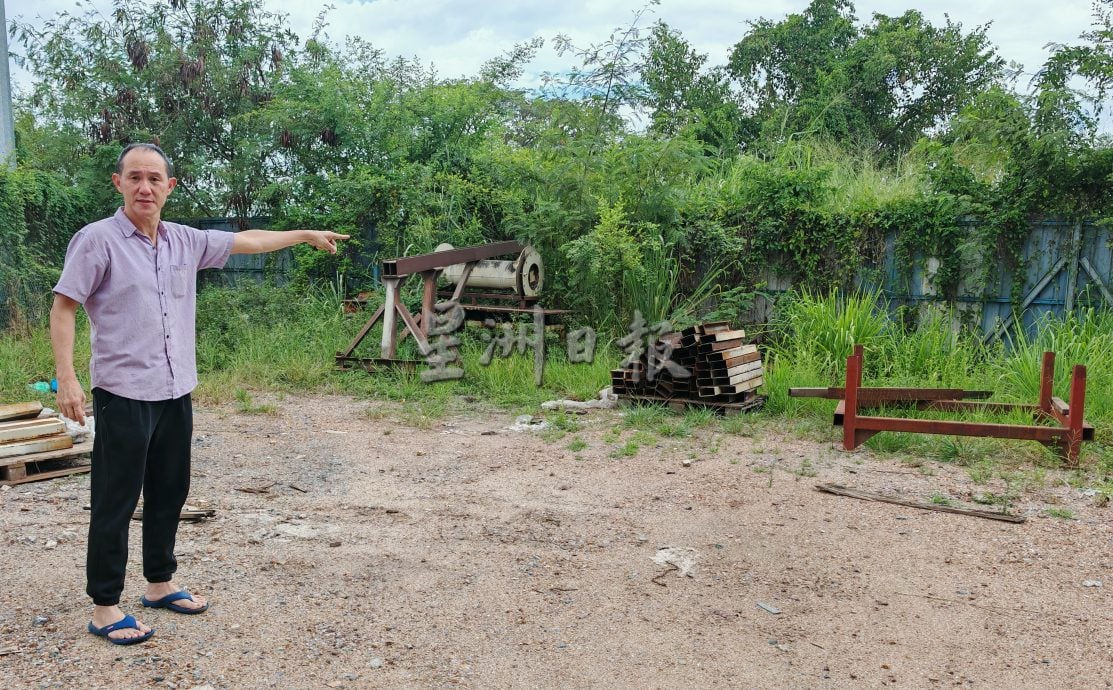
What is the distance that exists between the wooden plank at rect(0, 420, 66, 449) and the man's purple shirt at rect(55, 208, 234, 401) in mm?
3149

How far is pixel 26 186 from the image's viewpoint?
1128 centimetres

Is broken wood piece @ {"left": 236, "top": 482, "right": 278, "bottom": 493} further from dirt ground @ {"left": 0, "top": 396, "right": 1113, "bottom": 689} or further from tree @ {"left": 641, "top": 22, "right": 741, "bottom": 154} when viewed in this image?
tree @ {"left": 641, "top": 22, "right": 741, "bottom": 154}

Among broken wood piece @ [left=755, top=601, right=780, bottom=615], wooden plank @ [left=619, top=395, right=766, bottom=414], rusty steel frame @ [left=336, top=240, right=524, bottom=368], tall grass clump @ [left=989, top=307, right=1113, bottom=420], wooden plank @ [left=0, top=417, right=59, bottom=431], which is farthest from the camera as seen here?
rusty steel frame @ [left=336, top=240, right=524, bottom=368]

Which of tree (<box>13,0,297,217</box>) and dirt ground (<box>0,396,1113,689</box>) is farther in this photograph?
tree (<box>13,0,297,217</box>)

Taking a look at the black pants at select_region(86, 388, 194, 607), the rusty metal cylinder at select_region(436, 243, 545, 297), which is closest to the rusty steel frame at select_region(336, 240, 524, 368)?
the rusty metal cylinder at select_region(436, 243, 545, 297)

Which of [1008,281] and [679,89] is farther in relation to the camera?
[679,89]

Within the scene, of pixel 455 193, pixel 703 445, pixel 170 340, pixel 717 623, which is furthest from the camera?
pixel 455 193

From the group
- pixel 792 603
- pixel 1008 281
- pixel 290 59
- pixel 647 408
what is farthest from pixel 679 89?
pixel 792 603

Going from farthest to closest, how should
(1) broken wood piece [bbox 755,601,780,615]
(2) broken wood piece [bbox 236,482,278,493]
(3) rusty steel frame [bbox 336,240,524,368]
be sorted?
(3) rusty steel frame [bbox 336,240,524,368], (2) broken wood piece [bbox 236,482,278,493], (1) broken wood piece [bbox 755,601,780,615]

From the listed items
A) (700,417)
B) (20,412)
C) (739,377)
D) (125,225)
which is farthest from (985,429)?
(20,412)

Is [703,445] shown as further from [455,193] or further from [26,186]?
[26,186]

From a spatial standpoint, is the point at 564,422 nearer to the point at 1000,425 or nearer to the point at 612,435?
the point at 612,435

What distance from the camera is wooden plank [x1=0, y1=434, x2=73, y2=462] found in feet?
18.1

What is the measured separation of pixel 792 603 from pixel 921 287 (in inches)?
260
